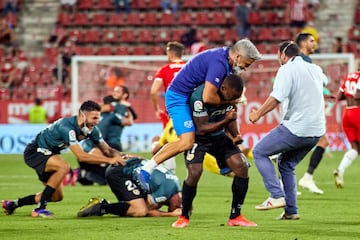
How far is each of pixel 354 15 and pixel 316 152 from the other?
2089cm

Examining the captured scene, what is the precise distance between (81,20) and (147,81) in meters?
10.2

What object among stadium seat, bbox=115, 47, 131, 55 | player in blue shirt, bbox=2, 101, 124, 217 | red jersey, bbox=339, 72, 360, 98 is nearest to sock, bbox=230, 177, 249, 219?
player in blue shirt, bbox=2, 101, 124, 217

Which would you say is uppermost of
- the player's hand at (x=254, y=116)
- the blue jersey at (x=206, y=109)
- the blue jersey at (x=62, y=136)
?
the blue jersey at (x=206, y=109)

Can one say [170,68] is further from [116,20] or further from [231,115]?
[116,20]

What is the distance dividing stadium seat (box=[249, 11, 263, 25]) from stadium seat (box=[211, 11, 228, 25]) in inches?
36.5

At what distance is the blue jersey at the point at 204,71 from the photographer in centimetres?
1153

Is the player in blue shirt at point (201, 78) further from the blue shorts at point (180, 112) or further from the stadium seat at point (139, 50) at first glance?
the stadium seat at point (139, 50)

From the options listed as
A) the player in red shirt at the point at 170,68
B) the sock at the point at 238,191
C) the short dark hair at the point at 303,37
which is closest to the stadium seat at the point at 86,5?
the player in red shirt at the point at 170,68

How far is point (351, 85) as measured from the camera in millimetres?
17719

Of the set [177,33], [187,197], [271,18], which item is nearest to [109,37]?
[177,33]

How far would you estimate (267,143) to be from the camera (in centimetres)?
1258

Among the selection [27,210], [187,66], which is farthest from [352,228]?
[27,210]

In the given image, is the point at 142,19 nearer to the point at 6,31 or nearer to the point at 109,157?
the point at 6,31

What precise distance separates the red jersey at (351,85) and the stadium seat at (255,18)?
20.9m
